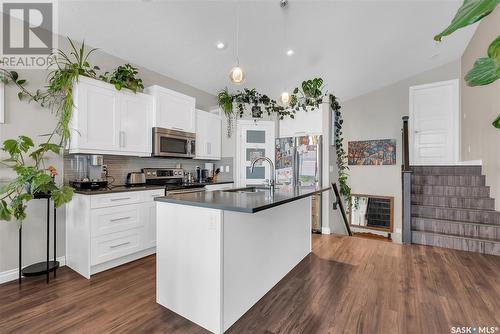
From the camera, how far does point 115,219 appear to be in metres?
2.83

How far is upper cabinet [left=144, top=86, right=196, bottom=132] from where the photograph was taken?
3.55 m

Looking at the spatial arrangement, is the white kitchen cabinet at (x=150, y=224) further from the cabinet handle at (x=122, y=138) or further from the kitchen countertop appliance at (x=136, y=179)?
the cabinet handle at (x=122, y=138)

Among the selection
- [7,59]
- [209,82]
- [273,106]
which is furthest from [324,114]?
[7,59]

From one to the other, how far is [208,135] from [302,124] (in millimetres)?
1832

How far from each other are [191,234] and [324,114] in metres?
3.54

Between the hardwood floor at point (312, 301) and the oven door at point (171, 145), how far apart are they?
1521 mm

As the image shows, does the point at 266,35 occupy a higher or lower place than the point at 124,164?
higher

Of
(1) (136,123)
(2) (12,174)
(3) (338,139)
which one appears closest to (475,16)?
(1) (136,123)

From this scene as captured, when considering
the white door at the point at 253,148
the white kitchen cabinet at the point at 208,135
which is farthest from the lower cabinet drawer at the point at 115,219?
the white door at the point at 253,148

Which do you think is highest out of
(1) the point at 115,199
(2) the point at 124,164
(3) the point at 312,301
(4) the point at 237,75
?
(4) the point at 237,75

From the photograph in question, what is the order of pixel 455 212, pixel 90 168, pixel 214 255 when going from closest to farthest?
pixel 214 255
pixel 90 168
pixel 455 212

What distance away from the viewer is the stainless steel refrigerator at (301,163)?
14.6 ft

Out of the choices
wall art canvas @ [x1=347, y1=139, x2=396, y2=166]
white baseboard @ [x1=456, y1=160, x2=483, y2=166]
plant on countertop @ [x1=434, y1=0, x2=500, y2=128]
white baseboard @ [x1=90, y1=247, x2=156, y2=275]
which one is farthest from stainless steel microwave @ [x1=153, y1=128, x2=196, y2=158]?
white baseboard @ [x1=456, y1=160, x2=483, y2=166]

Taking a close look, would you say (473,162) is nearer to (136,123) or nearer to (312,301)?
(312,301)
